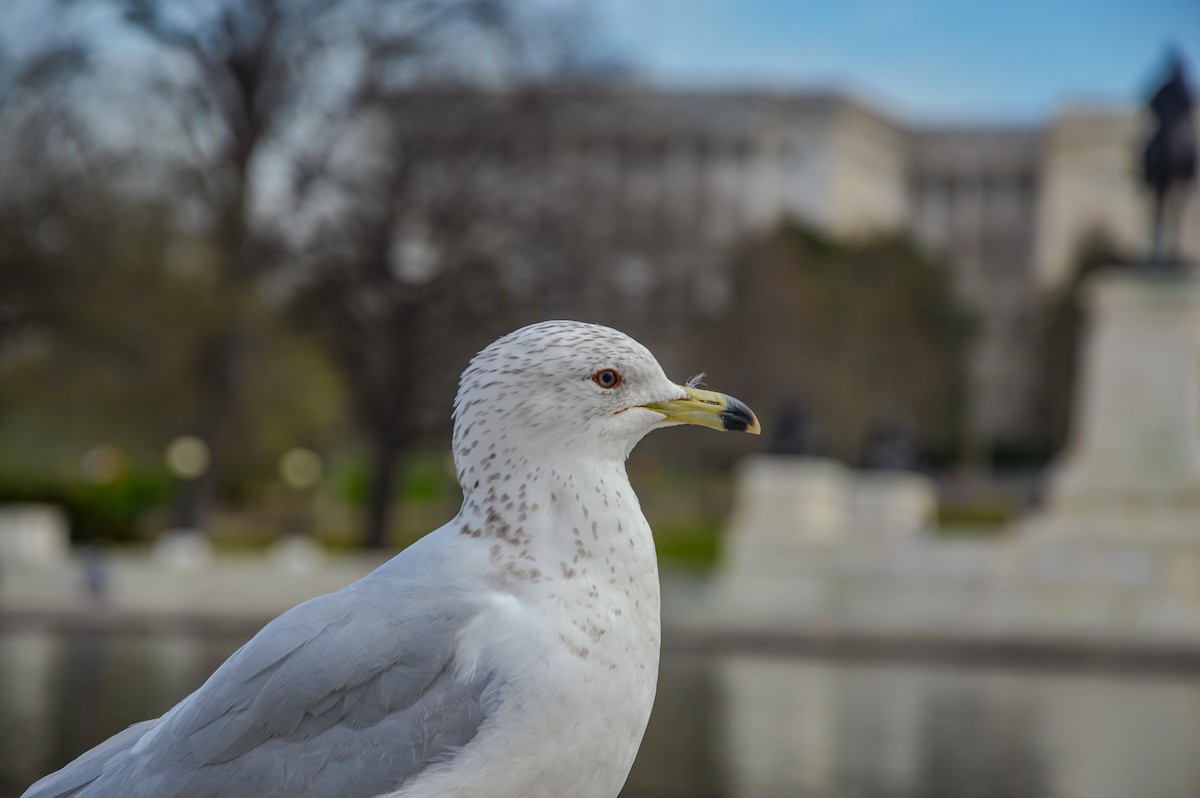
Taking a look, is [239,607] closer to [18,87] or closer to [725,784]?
[18,87]

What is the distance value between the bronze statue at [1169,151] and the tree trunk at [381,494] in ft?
40.8

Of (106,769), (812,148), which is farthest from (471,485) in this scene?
(812,148)

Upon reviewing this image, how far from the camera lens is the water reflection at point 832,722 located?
1016 cm

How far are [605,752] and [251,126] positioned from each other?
2682 centimetres

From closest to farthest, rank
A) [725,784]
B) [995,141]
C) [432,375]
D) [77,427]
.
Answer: [725,784] → [432,375] → [77,427] → [995,141]

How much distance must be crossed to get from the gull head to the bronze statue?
22548 mm

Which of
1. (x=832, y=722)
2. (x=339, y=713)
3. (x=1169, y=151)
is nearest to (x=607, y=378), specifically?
(x=339, y=713)

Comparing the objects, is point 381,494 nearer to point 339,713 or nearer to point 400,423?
point 400,423

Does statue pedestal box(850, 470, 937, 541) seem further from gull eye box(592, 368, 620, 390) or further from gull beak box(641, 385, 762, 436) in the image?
gull eye box(592, 368, 620, 390)

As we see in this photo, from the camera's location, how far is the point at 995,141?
111438 mm

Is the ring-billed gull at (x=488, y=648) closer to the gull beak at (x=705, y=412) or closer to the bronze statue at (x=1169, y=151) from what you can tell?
the gull beak at (x=705, y=412)

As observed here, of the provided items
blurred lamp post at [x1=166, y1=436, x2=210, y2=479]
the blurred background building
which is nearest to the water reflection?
the blurred background building

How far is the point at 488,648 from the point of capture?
3027 mm

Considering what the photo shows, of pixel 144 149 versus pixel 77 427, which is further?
pixel 77 427
